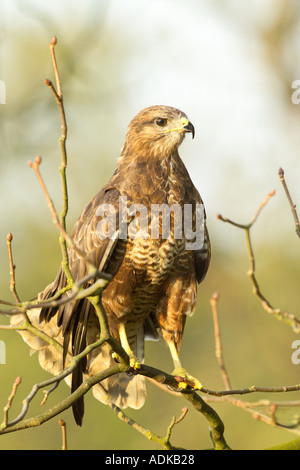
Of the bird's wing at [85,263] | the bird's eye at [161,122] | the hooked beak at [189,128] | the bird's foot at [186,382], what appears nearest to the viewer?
the bird's foot at [186,382]

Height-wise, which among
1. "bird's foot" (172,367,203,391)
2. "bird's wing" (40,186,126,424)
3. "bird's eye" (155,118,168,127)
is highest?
"bird's eye" (155,118,168,127)

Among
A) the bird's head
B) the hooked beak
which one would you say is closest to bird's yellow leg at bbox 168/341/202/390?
the bird's head

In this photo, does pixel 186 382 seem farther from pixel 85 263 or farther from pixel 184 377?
pixel 85 263

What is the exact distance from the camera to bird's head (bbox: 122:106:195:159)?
17.9 ft

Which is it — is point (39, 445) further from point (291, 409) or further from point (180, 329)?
point (291, 409)

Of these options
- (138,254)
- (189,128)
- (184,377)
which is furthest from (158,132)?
(184,377)

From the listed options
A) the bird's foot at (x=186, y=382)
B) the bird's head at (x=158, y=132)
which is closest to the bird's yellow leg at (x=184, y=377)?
the bird's foot at (x=186, y=382)

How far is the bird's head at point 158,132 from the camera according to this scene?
5.46 meters

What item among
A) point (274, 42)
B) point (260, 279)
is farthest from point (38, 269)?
point (274, 42)

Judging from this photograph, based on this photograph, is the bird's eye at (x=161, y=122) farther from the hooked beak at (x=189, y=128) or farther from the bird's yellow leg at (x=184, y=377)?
the bird's yellow leg at (x=184, y=377)

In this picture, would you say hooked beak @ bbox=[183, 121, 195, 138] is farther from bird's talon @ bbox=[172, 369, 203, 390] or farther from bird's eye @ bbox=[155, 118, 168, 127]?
bird's talon @ bbox=[172, 369, 203, 390]

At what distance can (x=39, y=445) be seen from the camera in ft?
36.4

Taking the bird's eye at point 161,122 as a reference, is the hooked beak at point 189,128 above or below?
below
